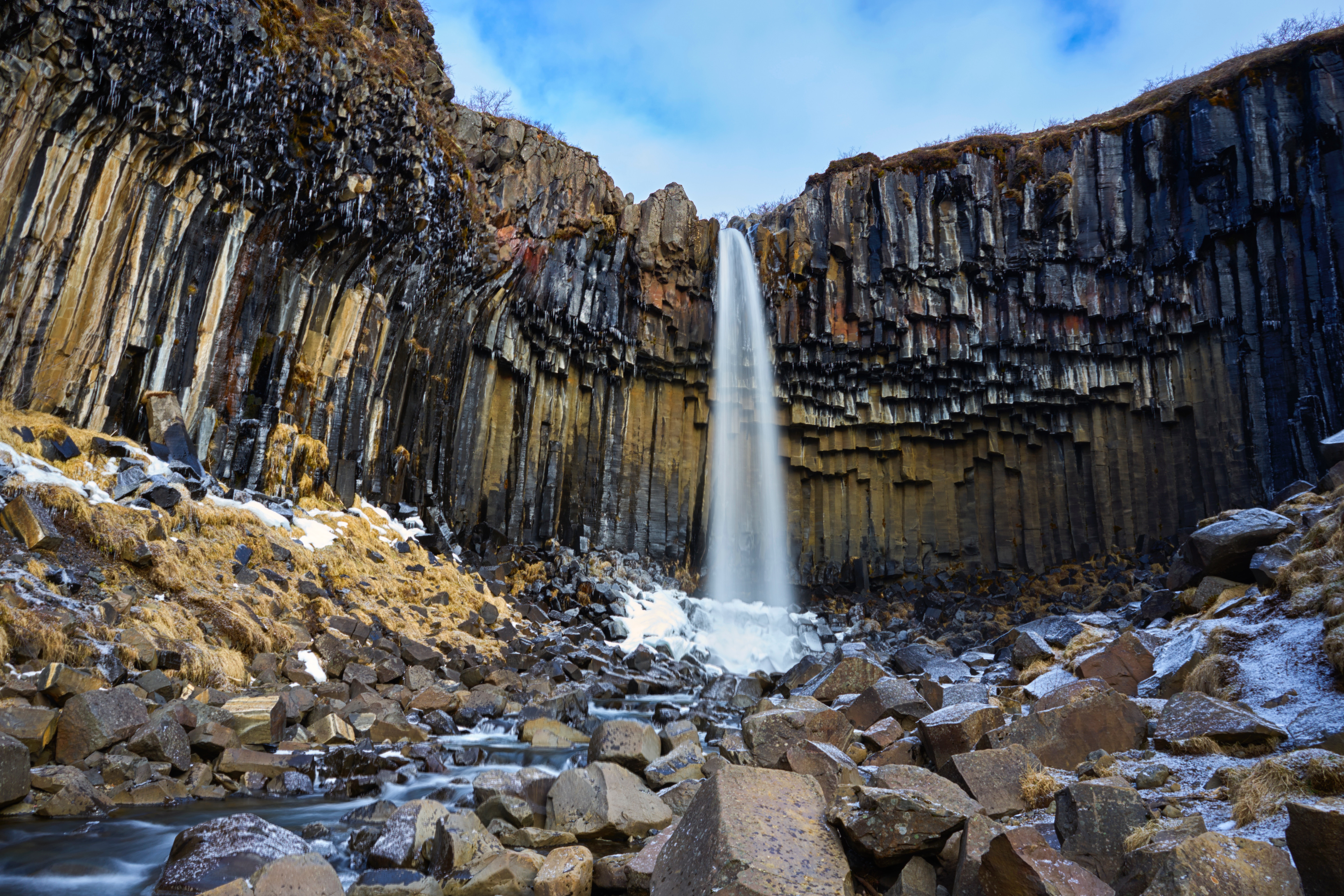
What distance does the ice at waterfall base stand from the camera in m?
19.2

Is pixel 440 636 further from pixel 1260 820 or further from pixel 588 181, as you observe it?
pixel 588 181

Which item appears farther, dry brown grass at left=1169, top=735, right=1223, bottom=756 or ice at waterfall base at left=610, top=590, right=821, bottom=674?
ice at waterfall base at left=610, top=590, right=821, bottom=674

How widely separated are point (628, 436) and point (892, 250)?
11456 mm

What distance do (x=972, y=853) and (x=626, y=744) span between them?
191 inches

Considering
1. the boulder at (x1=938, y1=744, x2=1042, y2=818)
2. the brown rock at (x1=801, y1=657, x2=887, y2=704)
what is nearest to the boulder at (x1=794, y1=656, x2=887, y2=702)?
the brown rock at (x1=801, y1=657, x2=887, y2=704)

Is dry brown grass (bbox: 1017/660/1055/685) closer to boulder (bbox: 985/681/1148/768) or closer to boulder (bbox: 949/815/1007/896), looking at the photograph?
boulder (bbox: 985/681/1148/768)

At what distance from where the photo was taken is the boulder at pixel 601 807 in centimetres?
606

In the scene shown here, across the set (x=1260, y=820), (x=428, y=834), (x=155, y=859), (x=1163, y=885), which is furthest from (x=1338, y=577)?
(x=155, y=859)

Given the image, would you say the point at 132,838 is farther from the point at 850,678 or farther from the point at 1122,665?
the point at 1122,665

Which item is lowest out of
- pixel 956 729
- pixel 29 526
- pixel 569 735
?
pixel 569 735

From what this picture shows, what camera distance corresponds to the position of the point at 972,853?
3859 millimetres

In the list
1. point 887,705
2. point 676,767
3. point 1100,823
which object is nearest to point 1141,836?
point 1100,823

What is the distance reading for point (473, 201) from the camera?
21.2 m

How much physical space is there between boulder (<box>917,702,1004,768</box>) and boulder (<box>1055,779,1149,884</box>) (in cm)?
170
